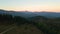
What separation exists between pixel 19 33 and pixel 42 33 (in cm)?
337

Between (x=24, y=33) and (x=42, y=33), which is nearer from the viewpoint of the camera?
(x=24, y=33)

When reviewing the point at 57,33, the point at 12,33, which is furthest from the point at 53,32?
the point at 12,33

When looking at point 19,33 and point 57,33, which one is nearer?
point 19,33

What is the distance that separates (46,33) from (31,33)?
210 cm

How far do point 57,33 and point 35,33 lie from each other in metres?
2.69

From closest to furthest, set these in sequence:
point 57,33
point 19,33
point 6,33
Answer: point 6,33 → point 19,33 → point 57,33

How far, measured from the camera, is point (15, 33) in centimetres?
2038

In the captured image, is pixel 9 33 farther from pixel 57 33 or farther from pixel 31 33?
pixel 57 33

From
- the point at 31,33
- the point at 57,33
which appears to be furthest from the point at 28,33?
the point at 57,33

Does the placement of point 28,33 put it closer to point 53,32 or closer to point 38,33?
point 38,33

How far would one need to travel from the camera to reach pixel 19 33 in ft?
68.1

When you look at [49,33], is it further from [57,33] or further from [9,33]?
[9,33]

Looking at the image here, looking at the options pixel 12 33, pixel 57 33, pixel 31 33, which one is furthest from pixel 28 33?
pixel 57 33

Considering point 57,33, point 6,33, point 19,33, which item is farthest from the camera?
point 57,33
